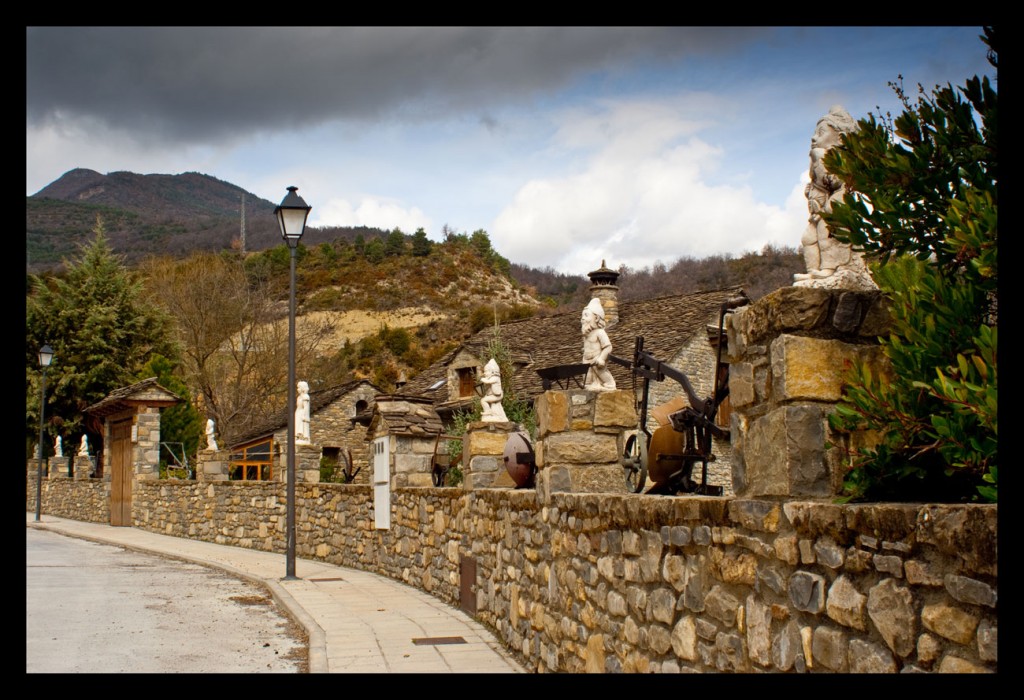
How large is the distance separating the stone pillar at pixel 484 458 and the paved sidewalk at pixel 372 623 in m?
1.43

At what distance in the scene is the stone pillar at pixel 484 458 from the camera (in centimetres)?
1067

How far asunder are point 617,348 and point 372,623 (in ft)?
56.4

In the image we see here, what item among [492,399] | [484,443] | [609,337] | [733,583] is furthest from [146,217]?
[733,583]

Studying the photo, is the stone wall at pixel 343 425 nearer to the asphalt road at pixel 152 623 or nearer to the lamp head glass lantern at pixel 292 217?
the asphalt road at pixel 152 623

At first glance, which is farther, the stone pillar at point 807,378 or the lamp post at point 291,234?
the lamp post at point 291,234

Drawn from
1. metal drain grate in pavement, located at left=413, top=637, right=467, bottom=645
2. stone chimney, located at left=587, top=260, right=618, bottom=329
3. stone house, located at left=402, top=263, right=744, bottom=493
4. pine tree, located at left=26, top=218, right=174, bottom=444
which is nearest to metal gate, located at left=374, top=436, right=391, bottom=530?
metal drain grate in pavement, located at left=413, top=637, right=467, bottom=645

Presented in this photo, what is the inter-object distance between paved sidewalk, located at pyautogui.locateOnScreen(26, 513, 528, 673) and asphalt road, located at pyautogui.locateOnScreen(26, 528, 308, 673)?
0.80ft

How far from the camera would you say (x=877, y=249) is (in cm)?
340

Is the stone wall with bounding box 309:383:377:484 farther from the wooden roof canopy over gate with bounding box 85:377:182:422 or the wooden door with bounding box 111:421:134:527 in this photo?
the wooden roof canopy over gate with bounding box 85:377:182:422

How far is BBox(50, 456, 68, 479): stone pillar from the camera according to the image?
30703mm

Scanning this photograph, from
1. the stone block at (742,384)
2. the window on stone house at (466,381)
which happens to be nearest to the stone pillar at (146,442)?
the window on stone house at (466,381)

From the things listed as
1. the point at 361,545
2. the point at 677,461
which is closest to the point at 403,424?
the point at 361,545
